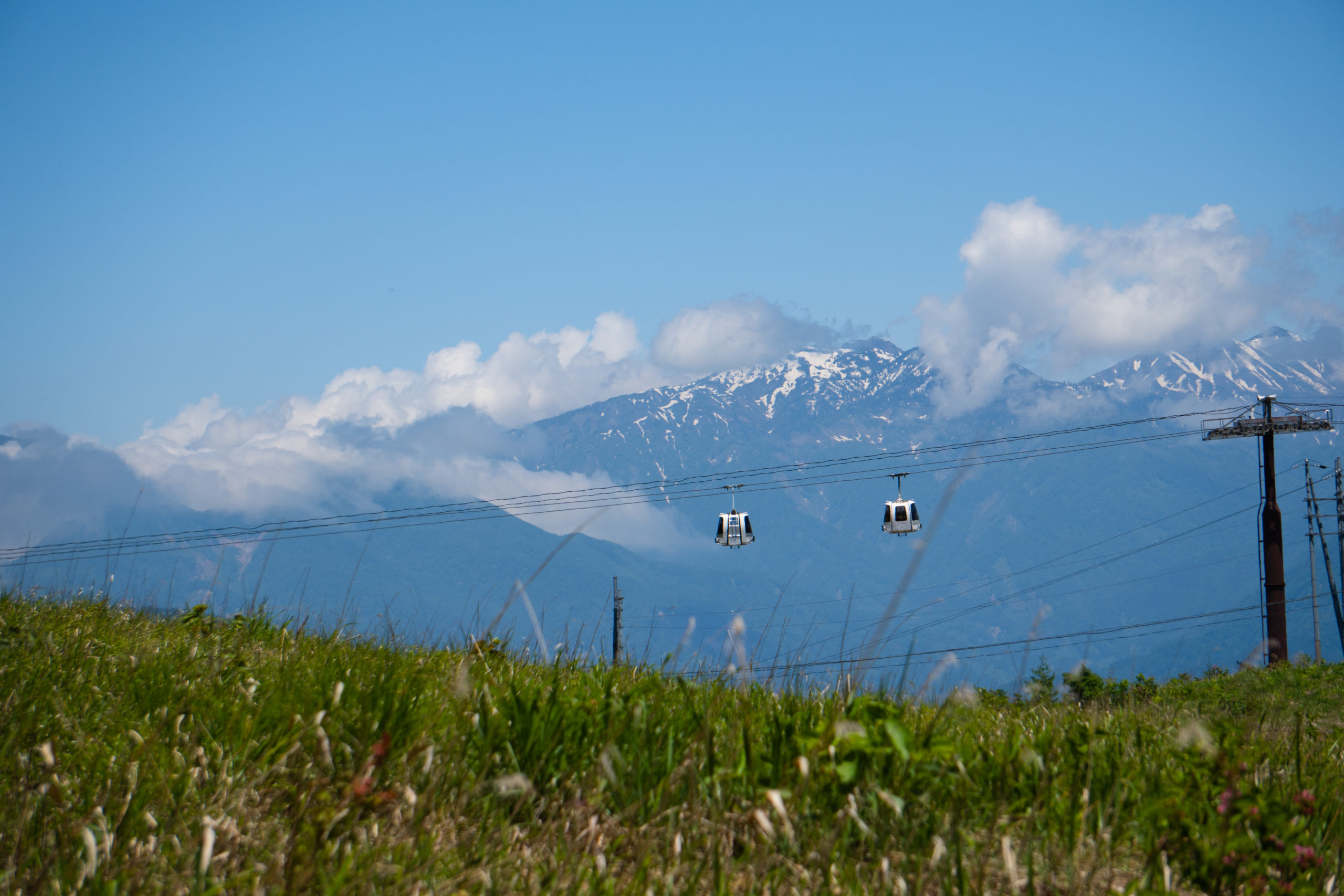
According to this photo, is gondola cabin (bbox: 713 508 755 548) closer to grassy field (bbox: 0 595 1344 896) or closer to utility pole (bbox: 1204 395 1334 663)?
utility pole (bbox: 1204 395 1334 663)

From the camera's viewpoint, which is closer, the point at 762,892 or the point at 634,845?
A: the point at 762,892

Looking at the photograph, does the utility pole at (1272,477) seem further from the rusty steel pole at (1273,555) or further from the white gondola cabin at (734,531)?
the white gondola cabin at (734,531)

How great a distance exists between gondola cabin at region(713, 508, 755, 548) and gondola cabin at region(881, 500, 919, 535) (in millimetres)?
8244

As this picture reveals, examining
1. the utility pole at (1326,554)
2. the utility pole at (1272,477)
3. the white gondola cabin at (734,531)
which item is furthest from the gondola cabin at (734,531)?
the utility pole at (1326,554)

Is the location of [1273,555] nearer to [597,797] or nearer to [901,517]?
[901,517]

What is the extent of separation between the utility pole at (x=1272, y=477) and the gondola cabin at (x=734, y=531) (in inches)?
978

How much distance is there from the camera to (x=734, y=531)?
53.4 metres

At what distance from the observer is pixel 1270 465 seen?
32750 millimetres

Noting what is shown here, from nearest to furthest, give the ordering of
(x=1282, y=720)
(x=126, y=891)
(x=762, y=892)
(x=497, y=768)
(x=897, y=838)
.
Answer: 1. (x=126, y=891)
2. (x=762, y=892)
3. (x=897, y=838)
4. (x=497, y=768)
5. (x=1282, y=720)

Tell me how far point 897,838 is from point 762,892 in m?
0.60

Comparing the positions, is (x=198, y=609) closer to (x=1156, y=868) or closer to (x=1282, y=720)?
(x=1156, y=868)

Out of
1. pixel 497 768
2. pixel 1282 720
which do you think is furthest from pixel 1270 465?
pixel 497 768

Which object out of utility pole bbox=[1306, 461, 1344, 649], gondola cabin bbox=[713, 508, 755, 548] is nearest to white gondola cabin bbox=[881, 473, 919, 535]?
gondola cabin bbox=[713, 508, 755, 548]

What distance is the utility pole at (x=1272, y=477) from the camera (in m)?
30.8
